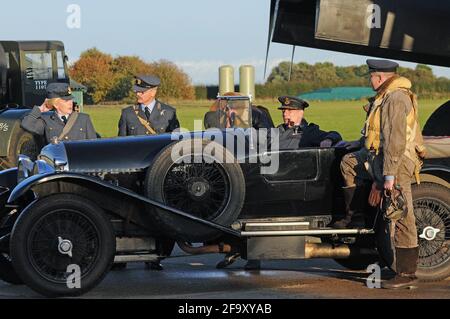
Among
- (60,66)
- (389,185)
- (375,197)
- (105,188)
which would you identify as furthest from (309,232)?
(60,66)

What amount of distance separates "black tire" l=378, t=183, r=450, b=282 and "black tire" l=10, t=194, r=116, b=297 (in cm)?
217

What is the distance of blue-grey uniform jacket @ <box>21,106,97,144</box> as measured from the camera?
27.9 feet

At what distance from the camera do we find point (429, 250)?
7.27 meters

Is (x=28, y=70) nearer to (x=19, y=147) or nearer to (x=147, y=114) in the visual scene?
(x=19, y=147)

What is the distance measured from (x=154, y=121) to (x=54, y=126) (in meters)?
1.04

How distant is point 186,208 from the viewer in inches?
275

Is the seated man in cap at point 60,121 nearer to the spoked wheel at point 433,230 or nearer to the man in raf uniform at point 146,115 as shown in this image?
the man in raf uniform at point 146,115

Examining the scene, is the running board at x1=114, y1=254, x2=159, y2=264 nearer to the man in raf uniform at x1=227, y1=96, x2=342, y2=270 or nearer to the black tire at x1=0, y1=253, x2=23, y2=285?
the black tire at x1=0, y1=253, x2=23, y2=285

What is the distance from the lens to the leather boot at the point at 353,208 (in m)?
7.12

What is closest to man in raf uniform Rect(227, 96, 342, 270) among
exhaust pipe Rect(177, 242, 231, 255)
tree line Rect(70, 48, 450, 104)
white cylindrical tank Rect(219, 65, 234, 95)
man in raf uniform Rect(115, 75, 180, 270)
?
exhaust pipe Rect(177, 242, 231, 255)
